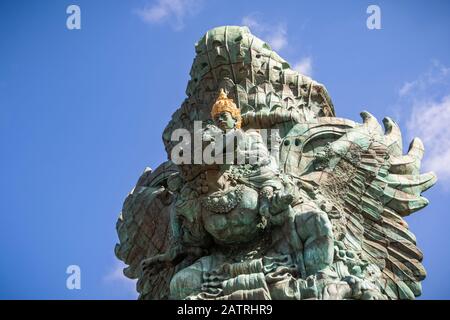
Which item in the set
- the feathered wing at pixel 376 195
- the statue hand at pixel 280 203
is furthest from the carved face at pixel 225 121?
the statue hand at pixel 280 203

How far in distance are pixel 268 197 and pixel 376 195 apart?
9.83ft

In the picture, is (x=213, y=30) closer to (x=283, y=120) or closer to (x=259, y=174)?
(x=283, y=120)

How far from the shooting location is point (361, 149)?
20.9 meters

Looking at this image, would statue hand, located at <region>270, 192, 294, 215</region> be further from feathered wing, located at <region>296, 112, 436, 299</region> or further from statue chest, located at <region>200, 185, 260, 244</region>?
feathered wing, located at <region>296, 112, 436, 299</region>

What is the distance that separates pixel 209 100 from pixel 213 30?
1.57 meters

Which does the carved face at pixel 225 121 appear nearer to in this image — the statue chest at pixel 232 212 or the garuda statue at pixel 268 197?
the garuda statue at pixel 268 197

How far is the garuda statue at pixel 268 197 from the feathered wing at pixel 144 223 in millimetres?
25

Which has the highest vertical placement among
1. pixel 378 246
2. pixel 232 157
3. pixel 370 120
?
pixel 370 120

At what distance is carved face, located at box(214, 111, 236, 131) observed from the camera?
1998 cm

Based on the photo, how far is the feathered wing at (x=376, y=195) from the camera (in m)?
20.0

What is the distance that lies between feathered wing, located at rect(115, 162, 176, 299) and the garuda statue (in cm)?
3

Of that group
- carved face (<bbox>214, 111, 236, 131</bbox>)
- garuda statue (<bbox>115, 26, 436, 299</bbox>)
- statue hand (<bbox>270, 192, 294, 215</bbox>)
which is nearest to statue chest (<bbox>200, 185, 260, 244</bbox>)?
garuda statue (<bbox>115, 26, 436, 299</bbox>)
